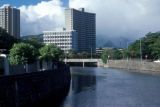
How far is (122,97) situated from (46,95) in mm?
9612

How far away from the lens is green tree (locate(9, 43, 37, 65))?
59469mm

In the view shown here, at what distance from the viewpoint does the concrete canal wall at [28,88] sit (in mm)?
38938

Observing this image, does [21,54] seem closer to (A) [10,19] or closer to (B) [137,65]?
(B) [137,65]

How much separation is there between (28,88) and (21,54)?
47.9 ft

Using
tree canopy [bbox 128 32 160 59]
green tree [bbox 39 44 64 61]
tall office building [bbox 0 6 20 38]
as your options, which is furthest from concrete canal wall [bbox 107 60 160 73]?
tall office building [bbox 0 6 20 38]

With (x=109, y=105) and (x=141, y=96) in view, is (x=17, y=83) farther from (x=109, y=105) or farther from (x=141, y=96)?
(x=141, y=96)

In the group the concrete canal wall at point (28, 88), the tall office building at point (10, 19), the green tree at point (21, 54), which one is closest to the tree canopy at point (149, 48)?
the tall office building at point (10, 19)

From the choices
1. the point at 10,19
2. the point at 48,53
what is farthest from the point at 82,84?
the point at 10,19

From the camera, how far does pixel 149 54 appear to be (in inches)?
6683

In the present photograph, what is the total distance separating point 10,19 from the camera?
19500 centimetres

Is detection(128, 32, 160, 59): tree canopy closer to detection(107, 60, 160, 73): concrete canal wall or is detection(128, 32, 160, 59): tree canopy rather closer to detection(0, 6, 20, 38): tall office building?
detection(107, 60, 160, 73): concrete canal wall

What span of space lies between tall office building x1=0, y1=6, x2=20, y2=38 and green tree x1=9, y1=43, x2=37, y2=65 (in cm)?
12924

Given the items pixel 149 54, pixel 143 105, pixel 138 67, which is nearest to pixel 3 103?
pixel 143 105

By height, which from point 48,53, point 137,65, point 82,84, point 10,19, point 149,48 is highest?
point 10,19
